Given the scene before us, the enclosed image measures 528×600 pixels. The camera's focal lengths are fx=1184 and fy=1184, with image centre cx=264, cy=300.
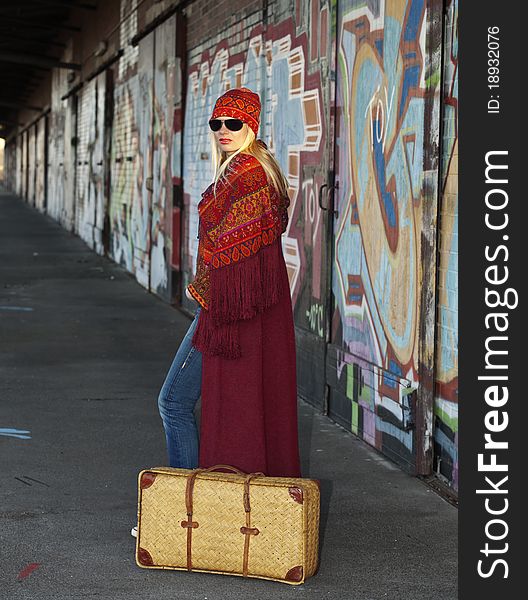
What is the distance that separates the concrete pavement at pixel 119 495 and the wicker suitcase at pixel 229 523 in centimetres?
7

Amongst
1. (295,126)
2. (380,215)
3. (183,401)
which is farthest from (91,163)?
(183,401)

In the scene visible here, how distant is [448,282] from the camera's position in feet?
18.6

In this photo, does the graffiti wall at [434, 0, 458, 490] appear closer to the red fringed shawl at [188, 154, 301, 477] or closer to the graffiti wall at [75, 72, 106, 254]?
the red fringed shawl at [188, 154, 301, 477]

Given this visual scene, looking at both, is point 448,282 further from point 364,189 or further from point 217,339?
point 217,339

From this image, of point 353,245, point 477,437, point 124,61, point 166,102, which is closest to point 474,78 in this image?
point 477,437

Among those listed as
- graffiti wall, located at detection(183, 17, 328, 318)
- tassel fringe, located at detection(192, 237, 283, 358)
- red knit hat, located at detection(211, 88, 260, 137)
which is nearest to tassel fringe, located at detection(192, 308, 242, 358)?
tassel fringe, located at detection(192, 237, 283, 358)

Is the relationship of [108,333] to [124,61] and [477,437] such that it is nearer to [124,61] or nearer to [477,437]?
[477,437]

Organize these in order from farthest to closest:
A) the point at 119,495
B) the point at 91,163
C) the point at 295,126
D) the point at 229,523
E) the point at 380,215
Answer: the point at 91,163 → the point at 295,126 → the point at 380,215 → the point at 119,495 → the point at 229,523

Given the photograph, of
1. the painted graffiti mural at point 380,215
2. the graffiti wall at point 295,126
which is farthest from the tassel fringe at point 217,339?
the graffiti wall at point 295,126

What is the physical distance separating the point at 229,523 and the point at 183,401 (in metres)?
0.68

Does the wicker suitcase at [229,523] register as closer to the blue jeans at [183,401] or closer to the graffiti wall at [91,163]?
the blue jeans at [183,401]

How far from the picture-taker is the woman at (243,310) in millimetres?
4488

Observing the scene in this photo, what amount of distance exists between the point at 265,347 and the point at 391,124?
2.20 metres

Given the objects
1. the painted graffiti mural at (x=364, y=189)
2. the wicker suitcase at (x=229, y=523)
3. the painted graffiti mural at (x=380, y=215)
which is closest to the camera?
the wicker suitcase at (x=229, y=523)
